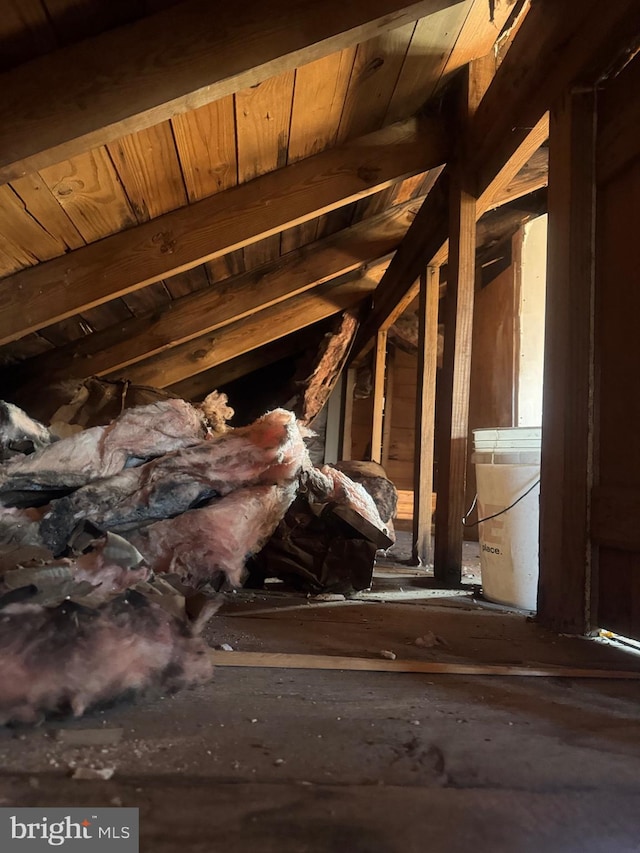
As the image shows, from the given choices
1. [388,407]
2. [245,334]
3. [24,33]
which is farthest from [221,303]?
[388,407]

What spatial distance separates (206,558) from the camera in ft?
5.29

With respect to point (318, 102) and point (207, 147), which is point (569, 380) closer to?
point (318, 102)

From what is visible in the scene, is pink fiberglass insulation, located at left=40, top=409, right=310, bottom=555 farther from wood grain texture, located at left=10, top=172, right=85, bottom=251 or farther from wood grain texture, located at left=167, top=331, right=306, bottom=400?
wood grain texture, located at left=167, top=331, right=306, bottom=400

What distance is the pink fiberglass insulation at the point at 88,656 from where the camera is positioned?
0.69 meters

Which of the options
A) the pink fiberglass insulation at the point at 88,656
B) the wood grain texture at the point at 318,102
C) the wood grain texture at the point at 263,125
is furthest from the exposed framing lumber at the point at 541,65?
the pink fiberglass insulation at the point at 88,656

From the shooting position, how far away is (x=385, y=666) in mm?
983

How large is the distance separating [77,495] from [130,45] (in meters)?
1.19

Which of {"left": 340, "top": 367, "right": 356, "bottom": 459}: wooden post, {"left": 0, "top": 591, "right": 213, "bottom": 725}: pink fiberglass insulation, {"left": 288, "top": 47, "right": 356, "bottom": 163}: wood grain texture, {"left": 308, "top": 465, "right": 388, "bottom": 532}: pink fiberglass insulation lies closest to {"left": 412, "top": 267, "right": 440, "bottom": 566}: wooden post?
{"left": 308, "top": 465, "right": 388, "bottom": 532}: pink fiberglass insulation

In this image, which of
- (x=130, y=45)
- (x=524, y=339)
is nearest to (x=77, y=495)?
(x=130, y=45)

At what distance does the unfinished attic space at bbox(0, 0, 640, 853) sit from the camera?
23.0 inches

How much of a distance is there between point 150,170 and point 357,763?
183 cm

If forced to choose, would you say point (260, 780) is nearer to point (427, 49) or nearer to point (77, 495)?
point (77, 495)

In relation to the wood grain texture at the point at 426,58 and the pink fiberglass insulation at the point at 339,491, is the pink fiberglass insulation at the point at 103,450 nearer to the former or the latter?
the pink fiberglass insulation at the point at 339,491
